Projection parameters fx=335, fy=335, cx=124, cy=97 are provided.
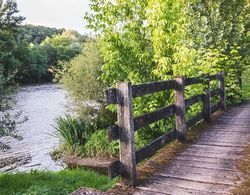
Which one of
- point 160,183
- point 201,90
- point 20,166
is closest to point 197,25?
point 201,90

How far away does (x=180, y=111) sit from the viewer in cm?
630

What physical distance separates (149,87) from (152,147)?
94 centimetres

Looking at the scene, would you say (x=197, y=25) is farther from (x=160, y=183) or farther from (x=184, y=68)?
(x=160, y=183)

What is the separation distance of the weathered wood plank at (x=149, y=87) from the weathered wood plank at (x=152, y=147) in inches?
31.3

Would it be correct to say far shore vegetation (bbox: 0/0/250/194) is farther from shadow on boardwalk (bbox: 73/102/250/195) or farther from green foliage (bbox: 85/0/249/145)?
shadow on boardwalk (bbox: 73/102/250/195)

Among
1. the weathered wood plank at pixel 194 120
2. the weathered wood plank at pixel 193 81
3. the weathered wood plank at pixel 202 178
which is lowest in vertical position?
the weathered wood plank at pixel 202 178

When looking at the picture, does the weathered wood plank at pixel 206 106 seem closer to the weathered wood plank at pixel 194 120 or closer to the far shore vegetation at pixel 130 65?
the far shore vegetation at pixel 130 65

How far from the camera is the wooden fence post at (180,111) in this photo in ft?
20.6

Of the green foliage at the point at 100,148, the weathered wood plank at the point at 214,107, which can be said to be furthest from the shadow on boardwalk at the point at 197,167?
the green foliage at the point at 100,148

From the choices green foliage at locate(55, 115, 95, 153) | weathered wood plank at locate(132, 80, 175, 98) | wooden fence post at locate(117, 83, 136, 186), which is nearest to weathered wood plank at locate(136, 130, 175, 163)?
wooden fence post at locate(117, 83, 136, 186)

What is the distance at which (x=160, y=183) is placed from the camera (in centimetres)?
443

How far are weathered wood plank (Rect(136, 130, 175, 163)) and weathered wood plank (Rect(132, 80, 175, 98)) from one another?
794mm

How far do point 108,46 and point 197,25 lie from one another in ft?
17.6

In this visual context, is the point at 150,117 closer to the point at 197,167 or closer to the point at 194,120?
the point at 197,167
